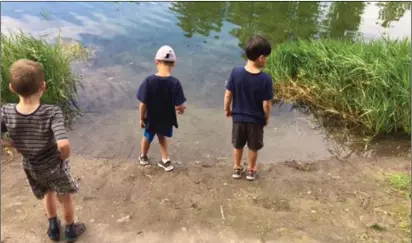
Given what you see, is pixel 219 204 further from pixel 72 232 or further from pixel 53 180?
pixel 53 180

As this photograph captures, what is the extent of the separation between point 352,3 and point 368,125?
7.77 m

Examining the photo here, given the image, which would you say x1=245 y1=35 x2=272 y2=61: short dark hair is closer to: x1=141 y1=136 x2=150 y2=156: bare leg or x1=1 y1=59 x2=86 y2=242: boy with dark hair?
x1=141 y1=136 x2=150 y2=156: bare leg

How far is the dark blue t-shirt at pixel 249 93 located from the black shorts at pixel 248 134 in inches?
2.6

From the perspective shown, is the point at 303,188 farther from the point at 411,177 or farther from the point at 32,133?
the point at 32,133

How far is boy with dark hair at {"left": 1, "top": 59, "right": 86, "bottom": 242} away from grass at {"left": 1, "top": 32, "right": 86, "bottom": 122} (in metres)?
2.81

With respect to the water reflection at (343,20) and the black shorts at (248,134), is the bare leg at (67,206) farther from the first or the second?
the water reflection at (343,20)

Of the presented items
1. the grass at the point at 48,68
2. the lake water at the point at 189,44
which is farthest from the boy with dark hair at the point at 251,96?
the grass at the point at 48,68

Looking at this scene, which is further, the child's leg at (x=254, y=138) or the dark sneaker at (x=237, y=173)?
the dark sneaker at (x=237, y=173)

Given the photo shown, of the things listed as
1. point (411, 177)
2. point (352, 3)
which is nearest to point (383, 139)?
point (411, 177)

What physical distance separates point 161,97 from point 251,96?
33.3 inches

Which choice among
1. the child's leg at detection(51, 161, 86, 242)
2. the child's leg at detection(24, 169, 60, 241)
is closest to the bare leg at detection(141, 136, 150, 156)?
the child's leg at detection(51, 161, 86, 242)

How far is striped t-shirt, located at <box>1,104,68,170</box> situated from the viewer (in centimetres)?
271

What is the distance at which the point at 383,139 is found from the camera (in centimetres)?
546

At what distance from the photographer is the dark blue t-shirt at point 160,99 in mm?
3955
